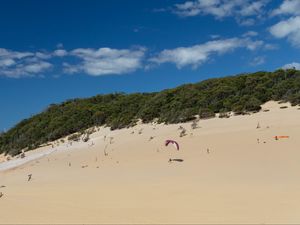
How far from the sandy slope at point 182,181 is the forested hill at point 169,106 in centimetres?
246

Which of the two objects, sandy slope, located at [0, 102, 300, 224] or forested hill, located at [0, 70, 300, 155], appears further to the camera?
forested hill, located at [0, 70, 300, 155]

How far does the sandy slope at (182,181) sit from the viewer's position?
285 inches

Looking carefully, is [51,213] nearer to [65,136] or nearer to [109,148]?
[109,148]

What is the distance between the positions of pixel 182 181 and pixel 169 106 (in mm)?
15349

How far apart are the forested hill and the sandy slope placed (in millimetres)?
2462

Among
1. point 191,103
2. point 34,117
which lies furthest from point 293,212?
point 34,117

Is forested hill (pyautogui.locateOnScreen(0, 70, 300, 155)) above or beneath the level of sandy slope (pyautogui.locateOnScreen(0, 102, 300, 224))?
above

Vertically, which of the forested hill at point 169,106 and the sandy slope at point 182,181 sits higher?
the forested hill at point 169,106

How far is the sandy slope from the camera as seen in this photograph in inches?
285

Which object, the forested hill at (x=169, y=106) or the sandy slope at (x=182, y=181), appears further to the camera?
the forested hill at (x=169, y=106)

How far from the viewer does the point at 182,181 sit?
10359 mm

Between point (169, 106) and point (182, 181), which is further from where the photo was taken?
point (169, 106)

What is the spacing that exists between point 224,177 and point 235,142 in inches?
189

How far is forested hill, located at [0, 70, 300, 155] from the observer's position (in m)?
22.3
